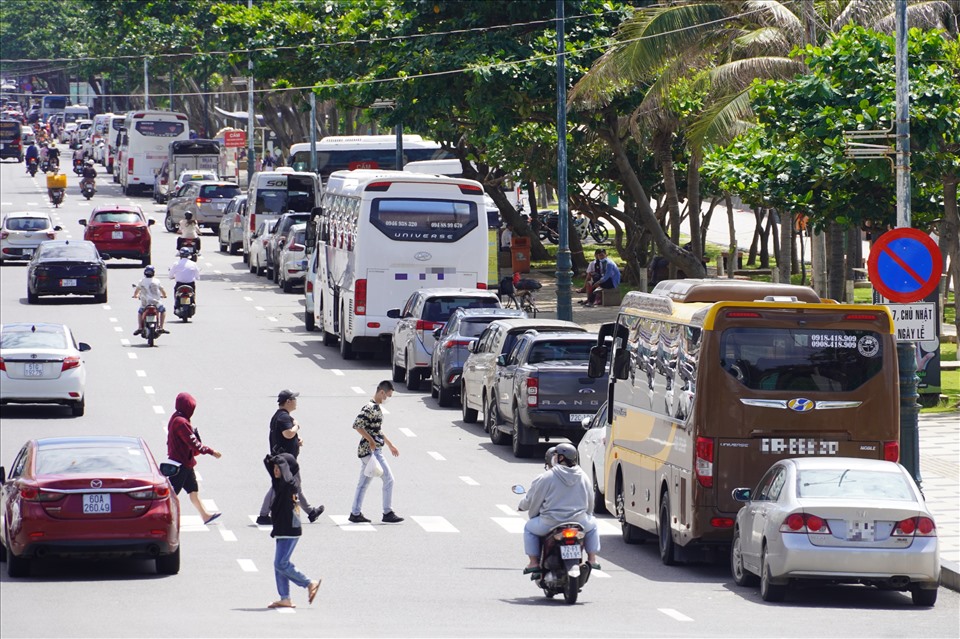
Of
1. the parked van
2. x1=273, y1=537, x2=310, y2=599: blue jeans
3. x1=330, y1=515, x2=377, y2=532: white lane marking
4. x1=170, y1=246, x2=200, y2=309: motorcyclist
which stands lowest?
x1=330, y1=515, x2=377, y2=532: white lane marking

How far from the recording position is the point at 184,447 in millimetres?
18922

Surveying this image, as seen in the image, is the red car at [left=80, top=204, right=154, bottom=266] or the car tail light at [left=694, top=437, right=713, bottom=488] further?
the red car at [left=80, top=204, right=154, bottom=266]

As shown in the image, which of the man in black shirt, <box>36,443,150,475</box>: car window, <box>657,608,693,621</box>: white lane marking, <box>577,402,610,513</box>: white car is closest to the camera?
<box>657,608,693,621</box>: white lane marking

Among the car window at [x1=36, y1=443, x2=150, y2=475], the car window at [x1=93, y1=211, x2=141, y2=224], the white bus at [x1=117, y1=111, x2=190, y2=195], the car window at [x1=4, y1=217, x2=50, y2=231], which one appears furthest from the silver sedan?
the white bus at [x1=117, y1=111, x2=190, y2=195]

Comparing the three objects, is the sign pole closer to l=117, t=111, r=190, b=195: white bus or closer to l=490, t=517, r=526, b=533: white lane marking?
l=490, t=517, r=526, b=533: white lane marking

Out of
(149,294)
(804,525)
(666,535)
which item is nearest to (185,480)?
(666,535)

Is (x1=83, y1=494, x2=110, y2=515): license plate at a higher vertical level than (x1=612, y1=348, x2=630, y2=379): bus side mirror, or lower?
lower

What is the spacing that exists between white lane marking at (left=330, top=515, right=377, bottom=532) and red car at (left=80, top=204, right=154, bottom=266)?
31.1 meters

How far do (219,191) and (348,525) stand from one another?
4703 cm

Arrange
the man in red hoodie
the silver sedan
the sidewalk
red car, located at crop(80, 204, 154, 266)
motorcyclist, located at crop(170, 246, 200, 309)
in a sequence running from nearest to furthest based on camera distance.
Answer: the silver sedan → the sidewalk → the man in red hoodie → motorcyclist, located at crop(170, 246, 200, 309) → red car, located at crop(80, 204, 154, 266)

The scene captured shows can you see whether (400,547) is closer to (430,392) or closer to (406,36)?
(430,392)

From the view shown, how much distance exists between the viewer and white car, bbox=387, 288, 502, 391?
103ft

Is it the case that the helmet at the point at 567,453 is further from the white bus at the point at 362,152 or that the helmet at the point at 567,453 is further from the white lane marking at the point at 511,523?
the white bus at the point at 362,152

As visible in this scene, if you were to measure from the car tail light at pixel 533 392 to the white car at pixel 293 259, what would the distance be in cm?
2331
